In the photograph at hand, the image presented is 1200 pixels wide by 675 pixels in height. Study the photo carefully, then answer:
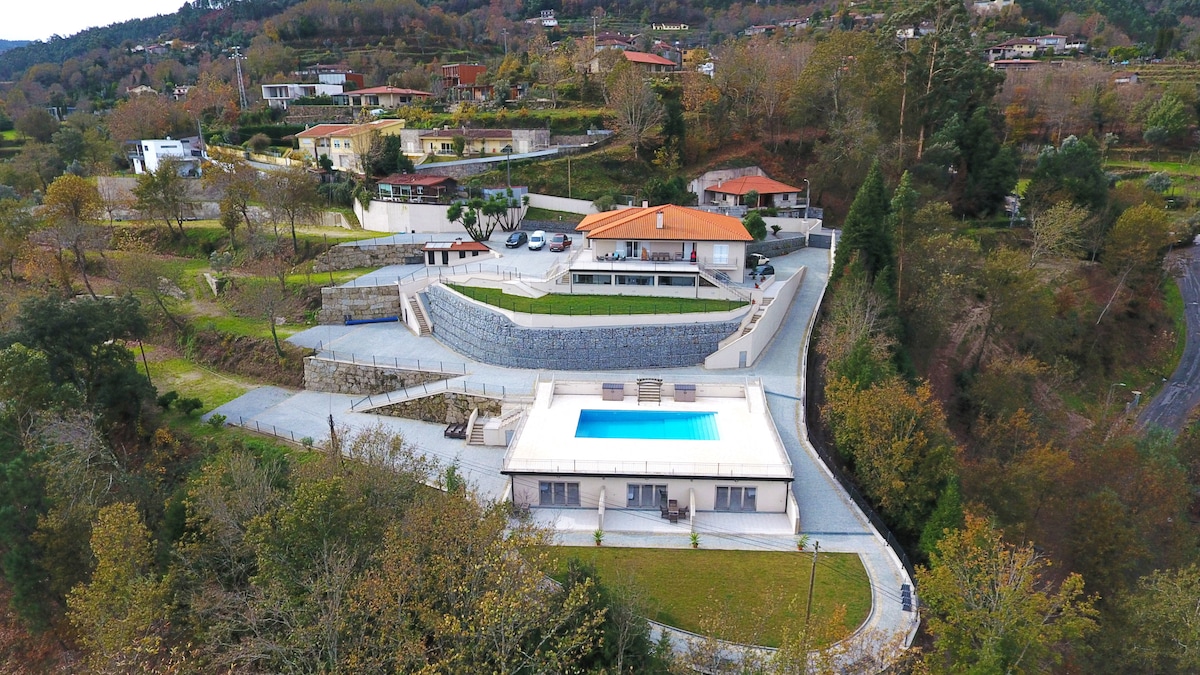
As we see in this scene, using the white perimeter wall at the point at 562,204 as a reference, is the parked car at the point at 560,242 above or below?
below

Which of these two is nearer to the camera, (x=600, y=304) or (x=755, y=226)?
(x=600, y=304)

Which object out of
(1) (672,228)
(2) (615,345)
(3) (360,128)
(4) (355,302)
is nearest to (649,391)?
(2) (615,345)

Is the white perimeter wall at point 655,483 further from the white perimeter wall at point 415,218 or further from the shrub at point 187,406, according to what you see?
the white perimeter wall at point 415,218

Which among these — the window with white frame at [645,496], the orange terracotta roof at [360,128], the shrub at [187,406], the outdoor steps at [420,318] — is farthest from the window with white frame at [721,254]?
the orange terracotta roof at [360,128]

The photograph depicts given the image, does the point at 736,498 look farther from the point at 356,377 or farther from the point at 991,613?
the point at 356,377

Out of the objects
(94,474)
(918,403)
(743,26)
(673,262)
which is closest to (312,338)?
(94,474)

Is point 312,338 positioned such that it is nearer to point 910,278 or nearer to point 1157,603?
point 910,278

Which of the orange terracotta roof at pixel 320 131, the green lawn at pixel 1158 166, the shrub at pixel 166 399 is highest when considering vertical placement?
the orange terracotta roof at pixel 320 131

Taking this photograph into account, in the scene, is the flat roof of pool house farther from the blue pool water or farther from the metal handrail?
the metal handrail
